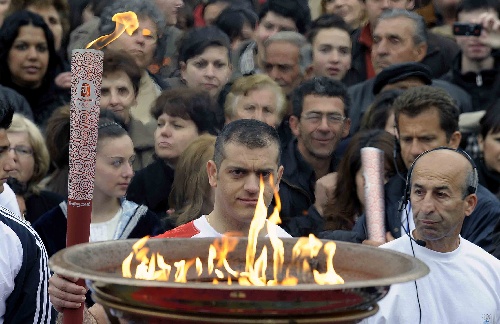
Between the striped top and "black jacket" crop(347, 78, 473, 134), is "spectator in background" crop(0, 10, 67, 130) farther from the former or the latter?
the striped top

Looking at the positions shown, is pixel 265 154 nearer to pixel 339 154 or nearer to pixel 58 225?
pixel 58 225

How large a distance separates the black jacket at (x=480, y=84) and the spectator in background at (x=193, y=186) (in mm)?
2510

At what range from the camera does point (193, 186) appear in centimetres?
629

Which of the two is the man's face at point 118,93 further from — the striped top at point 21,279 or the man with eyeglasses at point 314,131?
the striped top at point 21,279

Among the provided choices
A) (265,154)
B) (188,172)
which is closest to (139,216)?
(188,172)

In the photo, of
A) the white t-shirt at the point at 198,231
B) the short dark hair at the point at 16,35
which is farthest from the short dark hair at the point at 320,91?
the white t-shirt at the point at 198,231

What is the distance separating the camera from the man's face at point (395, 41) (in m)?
8.42

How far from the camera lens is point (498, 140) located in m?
7.05

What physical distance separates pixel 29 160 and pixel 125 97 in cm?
102

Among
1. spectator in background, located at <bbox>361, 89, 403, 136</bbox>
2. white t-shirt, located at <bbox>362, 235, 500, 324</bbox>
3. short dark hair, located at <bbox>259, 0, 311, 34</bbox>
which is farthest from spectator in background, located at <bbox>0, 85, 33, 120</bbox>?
white t-shirt, located at <bbox>362, 235, 500, 324</bbox>

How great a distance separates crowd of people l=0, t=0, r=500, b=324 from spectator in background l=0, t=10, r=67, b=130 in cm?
1

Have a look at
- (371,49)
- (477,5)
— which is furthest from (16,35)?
(477,5)

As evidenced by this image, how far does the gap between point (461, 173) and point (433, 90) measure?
168 centimetres

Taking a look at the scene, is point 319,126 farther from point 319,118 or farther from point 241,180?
point 241,180
